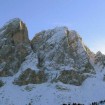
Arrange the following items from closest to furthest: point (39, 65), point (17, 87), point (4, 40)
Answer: point (17, 87), point (39, 65), point (4, 40)

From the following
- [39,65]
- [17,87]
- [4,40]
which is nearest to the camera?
[17,87]

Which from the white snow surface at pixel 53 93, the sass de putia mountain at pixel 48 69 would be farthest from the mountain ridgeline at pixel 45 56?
the white snow surface at pixel 53 93

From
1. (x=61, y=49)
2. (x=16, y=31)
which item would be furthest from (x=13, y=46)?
(x=61, y=49)

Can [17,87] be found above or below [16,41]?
below

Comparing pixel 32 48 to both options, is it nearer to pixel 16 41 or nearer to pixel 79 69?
pixel 16 41

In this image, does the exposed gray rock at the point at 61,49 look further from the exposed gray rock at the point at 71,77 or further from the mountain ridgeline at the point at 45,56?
the exposed gray rock at the point at 71,77

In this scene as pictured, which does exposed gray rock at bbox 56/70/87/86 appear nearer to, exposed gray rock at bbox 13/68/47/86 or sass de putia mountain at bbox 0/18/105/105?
sass de putia mountain at bbox 0/18/105/105

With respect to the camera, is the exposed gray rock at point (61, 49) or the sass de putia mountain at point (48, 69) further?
the exposed gray rock at point (61, 49)

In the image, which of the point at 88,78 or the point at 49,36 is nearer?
the point at 88,78

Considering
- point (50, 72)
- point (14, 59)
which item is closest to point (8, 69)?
point (14, 59)
